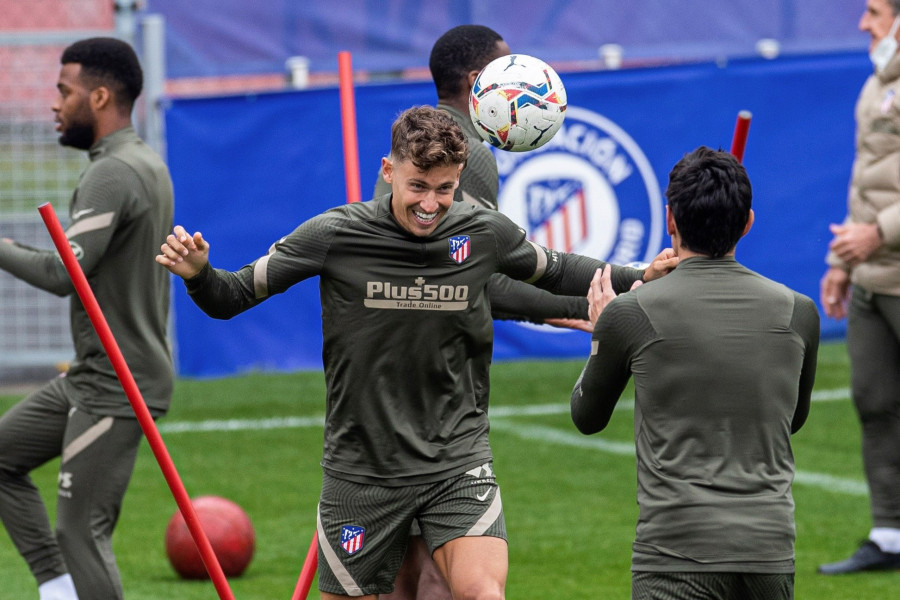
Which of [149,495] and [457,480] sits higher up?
[457,480]

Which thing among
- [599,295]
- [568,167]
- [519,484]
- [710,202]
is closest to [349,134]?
[599,295]

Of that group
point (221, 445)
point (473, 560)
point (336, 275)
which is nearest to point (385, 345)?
point (336, 275)

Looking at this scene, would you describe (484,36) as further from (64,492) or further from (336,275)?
(64,492)

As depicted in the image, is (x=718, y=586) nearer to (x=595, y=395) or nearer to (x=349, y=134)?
(x=595, y=395)

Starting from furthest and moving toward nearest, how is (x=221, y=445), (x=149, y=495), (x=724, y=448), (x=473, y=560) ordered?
(x=221, y=445), (x=149, y=495), (x=473, y=560), (x=724, y=448)

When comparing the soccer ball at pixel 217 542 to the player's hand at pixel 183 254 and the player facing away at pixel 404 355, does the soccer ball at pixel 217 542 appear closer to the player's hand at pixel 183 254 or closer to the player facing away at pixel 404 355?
the player facing away at pixel 404 355

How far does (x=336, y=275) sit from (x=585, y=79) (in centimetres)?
821

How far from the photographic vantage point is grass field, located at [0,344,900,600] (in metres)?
7.28

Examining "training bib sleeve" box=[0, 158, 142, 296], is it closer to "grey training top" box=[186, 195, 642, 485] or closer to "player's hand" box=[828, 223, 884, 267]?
"grey training top" box=[186, 195, 642, 485]

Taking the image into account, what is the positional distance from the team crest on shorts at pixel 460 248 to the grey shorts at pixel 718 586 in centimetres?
133

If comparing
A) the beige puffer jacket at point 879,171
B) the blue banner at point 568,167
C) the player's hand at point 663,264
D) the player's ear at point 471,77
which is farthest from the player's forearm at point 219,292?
the blue banner at point 568,167

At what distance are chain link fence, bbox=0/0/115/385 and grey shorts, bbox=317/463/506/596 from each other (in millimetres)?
7721

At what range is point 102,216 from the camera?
5.86 metres

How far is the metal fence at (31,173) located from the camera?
12.2 m
